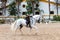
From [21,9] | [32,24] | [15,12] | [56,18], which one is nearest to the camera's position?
[32,24]

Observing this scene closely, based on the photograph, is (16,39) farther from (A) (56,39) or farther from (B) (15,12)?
(B) (15,12)

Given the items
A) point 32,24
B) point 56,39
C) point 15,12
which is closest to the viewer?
point 56,39

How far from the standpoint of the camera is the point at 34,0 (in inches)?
2908

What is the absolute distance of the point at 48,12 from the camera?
76375 mm

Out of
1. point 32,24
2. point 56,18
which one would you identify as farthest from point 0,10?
point 32,24

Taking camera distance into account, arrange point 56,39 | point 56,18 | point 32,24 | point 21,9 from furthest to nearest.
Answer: point 21,9 < point 56,18 < point 32,24 < point 56,39

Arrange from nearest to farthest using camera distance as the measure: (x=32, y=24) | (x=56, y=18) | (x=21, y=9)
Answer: (x=32, y=24) → (x=56, y=18) → (x=21, y=9)

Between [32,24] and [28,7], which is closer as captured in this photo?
[32,24]

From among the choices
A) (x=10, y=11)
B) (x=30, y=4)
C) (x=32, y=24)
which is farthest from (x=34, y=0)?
(x=32, y=24)

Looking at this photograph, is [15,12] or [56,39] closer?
[56,39]

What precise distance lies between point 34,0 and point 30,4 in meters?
1.51

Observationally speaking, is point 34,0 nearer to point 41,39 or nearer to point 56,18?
point 56,18

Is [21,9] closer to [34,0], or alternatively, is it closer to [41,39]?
[34,0]

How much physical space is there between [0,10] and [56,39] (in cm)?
6065
